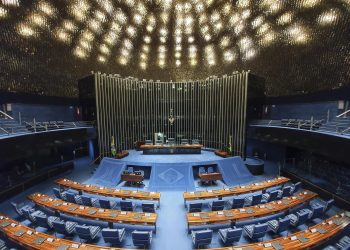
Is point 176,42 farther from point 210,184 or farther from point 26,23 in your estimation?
point 210,184

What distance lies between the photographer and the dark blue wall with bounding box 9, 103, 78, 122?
11.7 metres

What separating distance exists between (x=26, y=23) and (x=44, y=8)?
1.54 metres

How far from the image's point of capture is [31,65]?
11641 mm

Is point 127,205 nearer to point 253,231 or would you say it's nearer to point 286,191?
point 253,231

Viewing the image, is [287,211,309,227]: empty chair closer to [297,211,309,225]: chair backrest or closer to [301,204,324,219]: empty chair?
[297,211,309,225]: chair backrest

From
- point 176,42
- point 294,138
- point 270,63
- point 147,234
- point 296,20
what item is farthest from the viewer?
point 176,42

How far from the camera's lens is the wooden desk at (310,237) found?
191 inches

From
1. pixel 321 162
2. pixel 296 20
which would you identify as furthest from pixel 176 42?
pixel 321 162

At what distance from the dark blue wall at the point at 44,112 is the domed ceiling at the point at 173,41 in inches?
47.6

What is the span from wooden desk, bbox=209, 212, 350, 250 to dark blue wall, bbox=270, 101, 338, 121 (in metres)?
7.51

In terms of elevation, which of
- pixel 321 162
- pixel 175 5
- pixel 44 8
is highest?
pixel 175 5

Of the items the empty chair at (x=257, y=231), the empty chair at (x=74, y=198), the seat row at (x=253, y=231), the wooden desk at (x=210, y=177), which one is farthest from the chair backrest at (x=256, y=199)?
the empty chair at (x=74, y=198)

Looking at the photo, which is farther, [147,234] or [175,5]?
[175,5]

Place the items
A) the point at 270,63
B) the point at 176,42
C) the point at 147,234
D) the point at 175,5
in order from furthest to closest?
1. the point at 176,42
2. the point at 175,5
3. the point at 270,63
4. the point at 147,234
